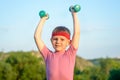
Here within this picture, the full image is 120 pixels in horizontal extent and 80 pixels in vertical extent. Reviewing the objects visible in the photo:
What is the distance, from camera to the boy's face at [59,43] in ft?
15.2

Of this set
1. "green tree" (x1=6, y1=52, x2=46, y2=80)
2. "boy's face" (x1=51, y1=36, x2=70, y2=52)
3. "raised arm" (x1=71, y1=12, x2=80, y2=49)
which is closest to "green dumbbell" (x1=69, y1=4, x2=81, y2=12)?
"raised arm" (x1=71, y1=12, x2=80, y2=49)

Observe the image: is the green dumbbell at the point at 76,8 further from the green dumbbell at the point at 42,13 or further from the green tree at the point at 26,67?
the green tree at the point at 26,67

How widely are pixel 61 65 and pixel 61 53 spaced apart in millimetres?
143

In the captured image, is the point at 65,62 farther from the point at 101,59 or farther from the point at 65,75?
the point at 101,59

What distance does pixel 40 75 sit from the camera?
35750 millimetres

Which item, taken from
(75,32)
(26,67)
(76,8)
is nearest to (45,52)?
(75,32)

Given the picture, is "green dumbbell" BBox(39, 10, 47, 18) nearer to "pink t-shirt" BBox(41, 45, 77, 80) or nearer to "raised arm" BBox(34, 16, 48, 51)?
"raised arm" BBox(34, 16, 48, 51)

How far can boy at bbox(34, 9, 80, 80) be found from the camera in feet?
14.9

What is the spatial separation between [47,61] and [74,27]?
472 mm

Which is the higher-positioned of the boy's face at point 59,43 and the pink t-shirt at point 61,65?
the boy's face at point 59,43

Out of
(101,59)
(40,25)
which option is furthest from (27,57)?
(40,25)


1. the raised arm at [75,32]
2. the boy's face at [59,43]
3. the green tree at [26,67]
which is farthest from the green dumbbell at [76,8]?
the green tree at [26,67]

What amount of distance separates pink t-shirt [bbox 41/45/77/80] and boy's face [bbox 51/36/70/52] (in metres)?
0.05

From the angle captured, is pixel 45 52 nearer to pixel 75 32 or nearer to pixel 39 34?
pixel 39 34
